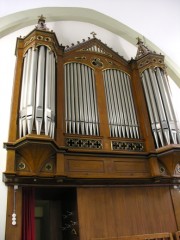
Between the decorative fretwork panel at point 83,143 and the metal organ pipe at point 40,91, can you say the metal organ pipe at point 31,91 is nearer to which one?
the metal organ pipe at point 40,91

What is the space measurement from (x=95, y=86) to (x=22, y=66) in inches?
61.1

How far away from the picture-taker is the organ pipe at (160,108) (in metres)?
5.09

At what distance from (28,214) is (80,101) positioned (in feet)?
7.50

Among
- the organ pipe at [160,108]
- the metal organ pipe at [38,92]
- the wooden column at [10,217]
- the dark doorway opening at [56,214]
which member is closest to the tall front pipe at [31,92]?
the metal organ pipe at [38,92]

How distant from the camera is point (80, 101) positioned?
17.1 ft

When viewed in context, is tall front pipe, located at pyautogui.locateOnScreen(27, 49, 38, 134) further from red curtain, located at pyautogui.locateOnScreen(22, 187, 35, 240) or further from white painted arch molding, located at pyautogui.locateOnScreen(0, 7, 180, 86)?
white painted arch molding, located at pyautogui.locateOnScreen(0, 7, 180, 86)

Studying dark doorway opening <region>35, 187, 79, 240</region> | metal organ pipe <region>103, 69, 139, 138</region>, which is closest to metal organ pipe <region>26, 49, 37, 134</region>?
dark doorway opening <region>35, 187, 79, 240</region>

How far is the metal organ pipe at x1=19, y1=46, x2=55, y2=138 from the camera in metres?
4.25

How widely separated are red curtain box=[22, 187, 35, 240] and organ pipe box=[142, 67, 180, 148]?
257 cm

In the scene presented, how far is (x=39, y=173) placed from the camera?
163 inches

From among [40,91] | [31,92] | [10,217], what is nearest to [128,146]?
[40,91]

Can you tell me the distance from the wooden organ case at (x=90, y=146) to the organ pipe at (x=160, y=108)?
2 centimetres

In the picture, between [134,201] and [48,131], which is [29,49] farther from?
[134,201]

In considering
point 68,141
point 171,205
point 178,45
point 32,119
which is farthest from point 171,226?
point 178,45
